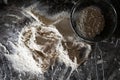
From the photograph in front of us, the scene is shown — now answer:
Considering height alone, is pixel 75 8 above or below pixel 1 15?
below

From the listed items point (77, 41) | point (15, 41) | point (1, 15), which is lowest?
point (77, 41)

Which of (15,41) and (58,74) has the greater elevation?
(15,41)

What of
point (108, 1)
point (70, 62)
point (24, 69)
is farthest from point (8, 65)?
point (108, 1)

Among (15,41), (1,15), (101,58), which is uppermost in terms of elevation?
(1,15)

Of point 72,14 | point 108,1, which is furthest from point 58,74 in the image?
point 108,1

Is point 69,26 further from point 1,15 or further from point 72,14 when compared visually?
point 1,15

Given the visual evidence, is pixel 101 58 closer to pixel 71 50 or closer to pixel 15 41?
pixel 71 50

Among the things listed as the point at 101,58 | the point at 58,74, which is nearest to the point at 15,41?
the point at 58,74
